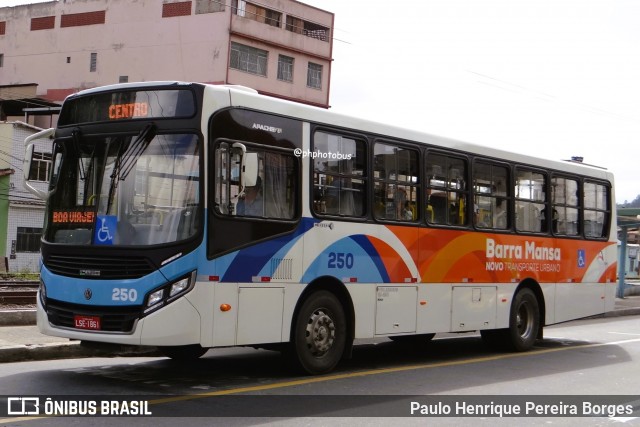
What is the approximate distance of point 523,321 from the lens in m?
14.3

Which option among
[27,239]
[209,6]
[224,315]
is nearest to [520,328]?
[224,315]

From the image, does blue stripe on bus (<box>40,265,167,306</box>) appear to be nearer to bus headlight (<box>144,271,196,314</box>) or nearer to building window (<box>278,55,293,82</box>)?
bus headlight (<box>144,271,196,314</box>)

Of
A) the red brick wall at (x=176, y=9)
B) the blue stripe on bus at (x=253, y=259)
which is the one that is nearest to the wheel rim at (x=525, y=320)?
the blue stripe on bus at (x=253, y=259)

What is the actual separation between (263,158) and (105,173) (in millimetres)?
1819

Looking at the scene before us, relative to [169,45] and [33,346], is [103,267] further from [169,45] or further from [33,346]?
[169,45]

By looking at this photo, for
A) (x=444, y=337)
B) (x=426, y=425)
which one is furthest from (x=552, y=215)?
(x=426, y=425)

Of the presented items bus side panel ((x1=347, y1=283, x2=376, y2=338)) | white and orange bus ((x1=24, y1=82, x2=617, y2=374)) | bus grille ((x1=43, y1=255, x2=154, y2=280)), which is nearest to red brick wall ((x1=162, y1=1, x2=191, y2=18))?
white and orange bus ((x1=24, y1=82, x2=617, y2=374))

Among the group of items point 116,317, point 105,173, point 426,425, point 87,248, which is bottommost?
point 426,425

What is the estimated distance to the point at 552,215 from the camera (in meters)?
14.9

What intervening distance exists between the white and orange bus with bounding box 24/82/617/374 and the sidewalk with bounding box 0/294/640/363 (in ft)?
3.07

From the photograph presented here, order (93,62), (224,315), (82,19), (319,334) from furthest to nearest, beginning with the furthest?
(82,19) → (93,62) → (319,334) → (224,315)

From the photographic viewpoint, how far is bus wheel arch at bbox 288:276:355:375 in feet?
31.8

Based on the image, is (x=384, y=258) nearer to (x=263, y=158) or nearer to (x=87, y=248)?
(x=263, y=158)

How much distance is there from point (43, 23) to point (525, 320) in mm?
49629
